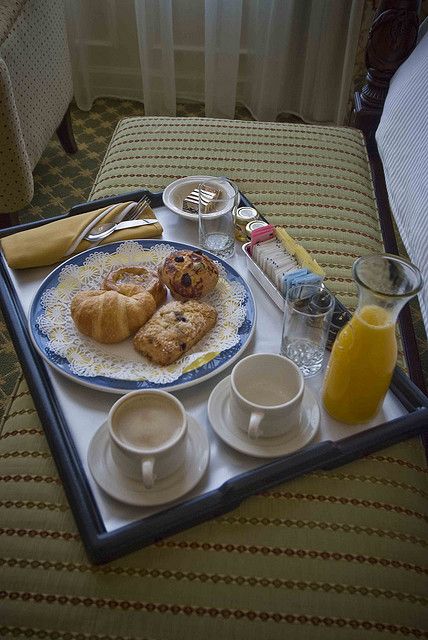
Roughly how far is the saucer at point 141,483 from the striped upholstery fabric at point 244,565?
2.2 inches

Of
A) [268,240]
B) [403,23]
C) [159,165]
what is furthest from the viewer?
[403,23]

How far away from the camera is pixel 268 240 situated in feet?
3.18

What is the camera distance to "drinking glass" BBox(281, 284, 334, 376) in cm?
80

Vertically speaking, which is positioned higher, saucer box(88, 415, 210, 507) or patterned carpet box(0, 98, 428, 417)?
saucer box(88, 415, 210, 507)

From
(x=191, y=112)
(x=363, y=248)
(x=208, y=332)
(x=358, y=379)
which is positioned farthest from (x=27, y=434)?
(x=191, y=112)

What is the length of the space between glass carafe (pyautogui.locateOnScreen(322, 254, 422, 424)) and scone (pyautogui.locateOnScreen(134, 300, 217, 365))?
197 mm

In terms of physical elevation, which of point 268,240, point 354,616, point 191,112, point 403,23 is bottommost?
point 191,112

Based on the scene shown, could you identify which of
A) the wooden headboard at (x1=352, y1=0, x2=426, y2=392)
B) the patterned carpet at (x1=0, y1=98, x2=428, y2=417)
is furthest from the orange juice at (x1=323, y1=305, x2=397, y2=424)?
the patterned carpet at (x1=0, y1=98, x2=428, y2=417)

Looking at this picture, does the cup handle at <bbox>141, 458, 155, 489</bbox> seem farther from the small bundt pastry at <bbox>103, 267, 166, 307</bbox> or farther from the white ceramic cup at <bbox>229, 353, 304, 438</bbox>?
the small bundt pastry at <bbox>103, 267, 166, 307</bbox>

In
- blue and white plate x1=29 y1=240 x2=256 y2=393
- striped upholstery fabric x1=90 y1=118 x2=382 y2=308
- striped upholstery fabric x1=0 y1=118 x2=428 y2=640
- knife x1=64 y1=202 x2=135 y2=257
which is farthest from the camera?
striped upholstery fabric x1=90 y1=118 x2=382 y2=308

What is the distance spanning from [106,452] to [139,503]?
0.08 metres

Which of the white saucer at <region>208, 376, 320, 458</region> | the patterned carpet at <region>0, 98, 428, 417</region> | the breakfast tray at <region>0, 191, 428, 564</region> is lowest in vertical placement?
the patterned carpet at <region>0, 98, 428, 417</region>

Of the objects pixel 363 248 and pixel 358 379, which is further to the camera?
pixel 363 248

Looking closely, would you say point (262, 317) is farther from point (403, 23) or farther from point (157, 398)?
point (403, 23)
